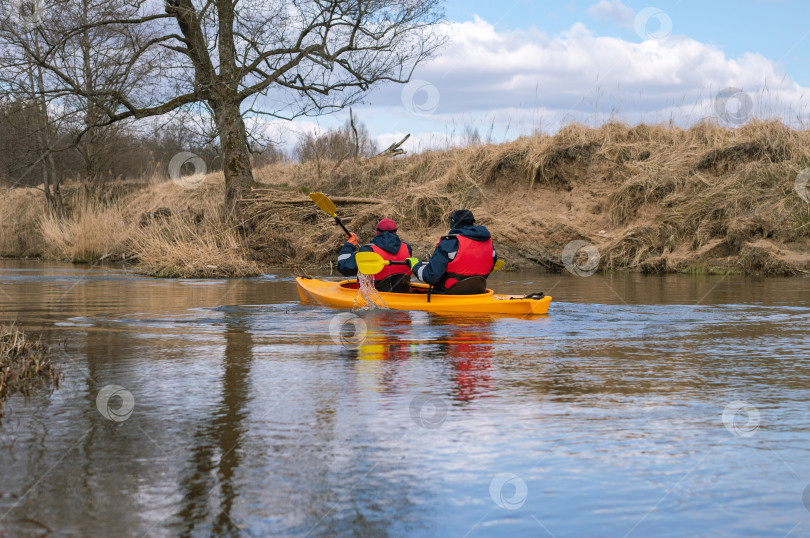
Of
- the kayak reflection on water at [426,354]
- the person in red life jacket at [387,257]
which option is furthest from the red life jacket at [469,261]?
the person in red life jacket at [387,257]

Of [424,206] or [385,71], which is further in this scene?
[424,206]

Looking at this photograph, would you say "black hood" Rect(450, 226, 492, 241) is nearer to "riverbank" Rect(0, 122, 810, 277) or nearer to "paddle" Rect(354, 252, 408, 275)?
"paddle" Rect(354, 252, 408, 275)

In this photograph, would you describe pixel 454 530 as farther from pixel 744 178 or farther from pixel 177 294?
pixel 744 178

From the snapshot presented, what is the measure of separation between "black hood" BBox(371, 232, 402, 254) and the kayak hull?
0.58 metres

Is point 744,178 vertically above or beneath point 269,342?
above

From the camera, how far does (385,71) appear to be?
70.6 ft

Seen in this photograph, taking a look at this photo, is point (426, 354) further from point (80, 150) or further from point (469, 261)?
point (80, 150)

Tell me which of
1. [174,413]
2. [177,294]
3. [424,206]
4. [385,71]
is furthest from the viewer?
[424,206]

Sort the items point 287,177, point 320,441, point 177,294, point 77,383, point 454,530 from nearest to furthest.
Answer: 1. point 454,530
2. point 320,441
3. point 77,383
4. point 177,294
5. point 287,177

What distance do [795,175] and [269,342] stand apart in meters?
15.5

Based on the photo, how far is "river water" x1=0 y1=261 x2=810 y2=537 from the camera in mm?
3301

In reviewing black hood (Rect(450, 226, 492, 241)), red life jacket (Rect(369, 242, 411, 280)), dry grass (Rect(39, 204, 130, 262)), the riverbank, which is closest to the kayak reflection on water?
red life jacket (Rect(369, 242, 411, 280))

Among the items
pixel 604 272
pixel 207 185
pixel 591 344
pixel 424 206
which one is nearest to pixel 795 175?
pixel 604 272

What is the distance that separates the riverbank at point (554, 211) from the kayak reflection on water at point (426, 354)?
8.93m
